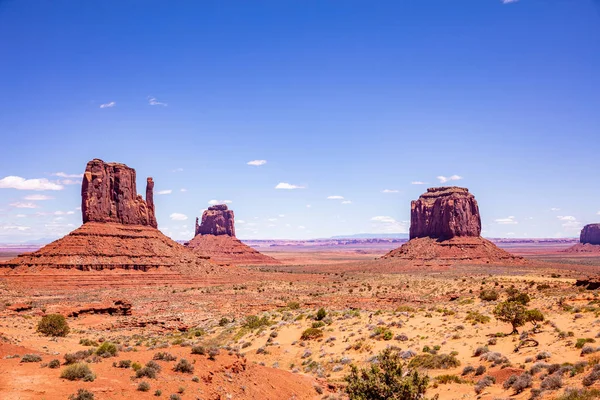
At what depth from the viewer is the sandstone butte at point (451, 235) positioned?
362ft

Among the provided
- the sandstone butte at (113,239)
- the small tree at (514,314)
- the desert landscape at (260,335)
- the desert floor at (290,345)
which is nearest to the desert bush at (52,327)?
the desert landscape at (260,335)

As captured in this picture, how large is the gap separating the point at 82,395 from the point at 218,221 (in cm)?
15988

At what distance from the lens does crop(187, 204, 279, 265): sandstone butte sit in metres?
153

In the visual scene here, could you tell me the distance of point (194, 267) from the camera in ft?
272

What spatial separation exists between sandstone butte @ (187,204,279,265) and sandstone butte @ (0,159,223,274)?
196ft

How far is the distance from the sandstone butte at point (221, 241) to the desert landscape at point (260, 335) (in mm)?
72494

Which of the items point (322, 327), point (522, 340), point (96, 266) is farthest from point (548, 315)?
point (96, 266)

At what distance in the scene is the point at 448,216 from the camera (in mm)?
118500

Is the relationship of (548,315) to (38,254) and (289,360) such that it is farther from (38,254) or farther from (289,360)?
(38,254)

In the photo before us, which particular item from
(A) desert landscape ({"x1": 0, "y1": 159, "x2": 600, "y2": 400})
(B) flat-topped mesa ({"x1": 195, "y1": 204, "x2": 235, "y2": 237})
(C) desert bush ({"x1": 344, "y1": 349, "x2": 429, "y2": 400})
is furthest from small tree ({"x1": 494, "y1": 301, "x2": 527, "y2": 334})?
(B) flat-topped mesa ({"x1": 195, "y1": 204, "x2": 235, "y2": 237})

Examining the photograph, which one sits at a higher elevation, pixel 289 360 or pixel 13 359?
pixel 13 359

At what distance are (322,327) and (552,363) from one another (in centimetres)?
1584

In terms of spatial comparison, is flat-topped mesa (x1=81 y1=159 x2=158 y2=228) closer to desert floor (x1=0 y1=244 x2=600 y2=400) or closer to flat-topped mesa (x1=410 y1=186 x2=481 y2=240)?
desert floor (x1=0 y1=244 x2=600 y2=400)

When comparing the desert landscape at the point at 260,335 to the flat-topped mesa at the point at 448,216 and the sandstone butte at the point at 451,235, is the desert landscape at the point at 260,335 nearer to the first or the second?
the sandstone butte at the point at 451,235
